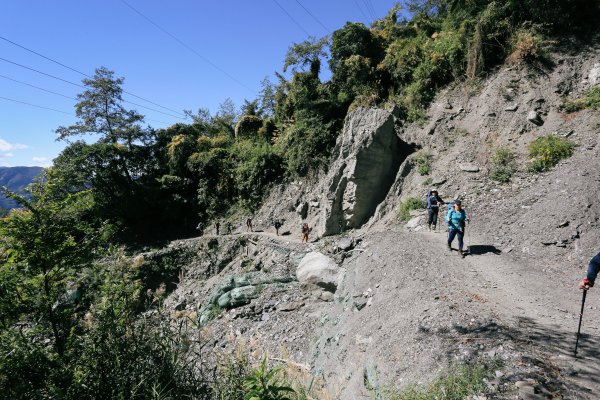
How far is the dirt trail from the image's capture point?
4.23 m

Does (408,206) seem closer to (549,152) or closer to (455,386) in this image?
(549,152)

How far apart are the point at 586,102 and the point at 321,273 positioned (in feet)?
41.1

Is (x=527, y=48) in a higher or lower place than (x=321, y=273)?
higher

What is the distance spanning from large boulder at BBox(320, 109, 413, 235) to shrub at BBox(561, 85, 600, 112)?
21.1 feet

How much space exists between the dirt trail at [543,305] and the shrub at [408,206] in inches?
156

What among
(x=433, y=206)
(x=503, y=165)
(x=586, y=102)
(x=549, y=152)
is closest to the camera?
(x=433, y=206)

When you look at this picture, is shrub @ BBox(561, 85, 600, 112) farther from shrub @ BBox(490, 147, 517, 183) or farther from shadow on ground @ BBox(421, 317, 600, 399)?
shadow on ground @ BBox(421, 317, 600, 399)

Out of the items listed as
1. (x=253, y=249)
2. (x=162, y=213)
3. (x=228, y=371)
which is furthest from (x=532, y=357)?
(x=162, y=213)

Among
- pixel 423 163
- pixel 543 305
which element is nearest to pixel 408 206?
pixel 423 163

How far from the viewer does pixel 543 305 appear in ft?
20.8

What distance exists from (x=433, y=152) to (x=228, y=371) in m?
14.9

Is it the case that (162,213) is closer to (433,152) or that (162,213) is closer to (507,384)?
(433,152)

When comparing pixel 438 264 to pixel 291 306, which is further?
Result: pixel 291 306

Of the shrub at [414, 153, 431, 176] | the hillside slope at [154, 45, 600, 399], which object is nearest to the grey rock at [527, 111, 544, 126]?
the hillside slope at [154, 45, 600, 399]
